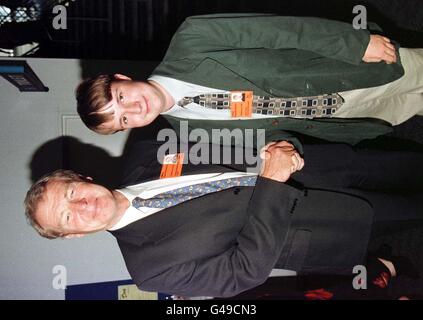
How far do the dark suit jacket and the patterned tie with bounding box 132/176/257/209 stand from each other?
0.03m

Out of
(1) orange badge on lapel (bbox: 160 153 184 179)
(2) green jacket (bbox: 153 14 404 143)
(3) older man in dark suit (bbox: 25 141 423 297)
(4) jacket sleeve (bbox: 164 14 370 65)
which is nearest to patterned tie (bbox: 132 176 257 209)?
(3) older man in dark suit (bbox: 25 141 423 297)

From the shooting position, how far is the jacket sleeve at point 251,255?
1.47 metres

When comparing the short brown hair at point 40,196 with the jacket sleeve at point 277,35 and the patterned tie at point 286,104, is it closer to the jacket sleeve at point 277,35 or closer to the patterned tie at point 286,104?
the patterned tie at point 286,104

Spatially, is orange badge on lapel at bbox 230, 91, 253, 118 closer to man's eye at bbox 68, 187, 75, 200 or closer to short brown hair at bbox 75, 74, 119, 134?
short brown hair at bbox 75, 74, 119, 134

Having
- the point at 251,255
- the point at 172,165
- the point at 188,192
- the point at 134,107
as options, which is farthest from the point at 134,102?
the point at 251,255

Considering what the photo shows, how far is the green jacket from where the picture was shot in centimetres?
171

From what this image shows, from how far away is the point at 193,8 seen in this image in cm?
380

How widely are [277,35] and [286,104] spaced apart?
34 cm

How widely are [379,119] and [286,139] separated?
2.67 ft

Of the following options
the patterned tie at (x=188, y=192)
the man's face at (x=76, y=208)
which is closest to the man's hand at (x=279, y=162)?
the patterned tie at (x=188, y=192)

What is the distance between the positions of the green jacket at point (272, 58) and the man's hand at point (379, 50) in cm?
4

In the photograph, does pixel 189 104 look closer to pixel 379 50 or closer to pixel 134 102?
pixel 134 102

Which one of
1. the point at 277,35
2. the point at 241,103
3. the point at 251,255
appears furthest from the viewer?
the point at 241,103

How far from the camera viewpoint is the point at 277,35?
5.57 ft
